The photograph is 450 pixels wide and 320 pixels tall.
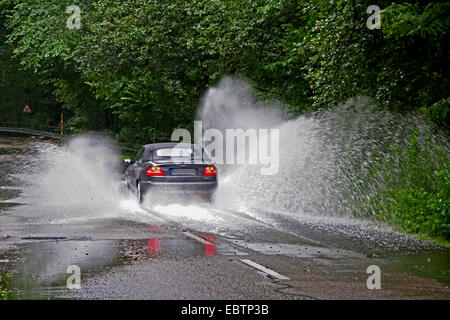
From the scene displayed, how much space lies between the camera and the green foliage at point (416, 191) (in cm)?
1292

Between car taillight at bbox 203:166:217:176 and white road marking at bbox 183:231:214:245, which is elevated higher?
car taillight at bbox 203:166:217:176

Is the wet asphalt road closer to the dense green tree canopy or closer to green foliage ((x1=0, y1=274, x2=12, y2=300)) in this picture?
green foliage ((x1=0, y1=274, x2=12, y2=300))

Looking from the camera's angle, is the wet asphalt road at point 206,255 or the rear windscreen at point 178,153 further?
the rear windscreen at point 178,153

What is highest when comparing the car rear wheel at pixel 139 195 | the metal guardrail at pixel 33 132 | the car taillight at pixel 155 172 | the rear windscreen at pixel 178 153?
the metal guardrail at pixel 33 132

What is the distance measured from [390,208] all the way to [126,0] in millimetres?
19885

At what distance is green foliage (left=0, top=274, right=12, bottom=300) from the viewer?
24.7 ft

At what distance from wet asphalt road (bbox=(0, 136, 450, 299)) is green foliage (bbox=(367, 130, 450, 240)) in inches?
19.1

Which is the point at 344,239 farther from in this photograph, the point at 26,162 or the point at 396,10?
the point at 26,162

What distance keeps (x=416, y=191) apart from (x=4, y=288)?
8808 mm

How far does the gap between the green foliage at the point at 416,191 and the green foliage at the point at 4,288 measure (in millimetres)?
7596

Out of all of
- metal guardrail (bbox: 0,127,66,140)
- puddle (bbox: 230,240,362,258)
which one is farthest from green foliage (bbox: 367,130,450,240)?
metal guardrail (bbox: 0,127,66,140)

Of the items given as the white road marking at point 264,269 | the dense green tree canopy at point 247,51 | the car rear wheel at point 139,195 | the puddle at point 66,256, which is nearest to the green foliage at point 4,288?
the puddle at point 66,256

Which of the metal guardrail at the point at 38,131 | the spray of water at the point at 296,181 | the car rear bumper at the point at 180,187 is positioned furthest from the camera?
the metal guardrail at the point at 38,131

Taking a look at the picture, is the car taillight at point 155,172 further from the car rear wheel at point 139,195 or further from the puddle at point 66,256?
the puddle at point 66,256
